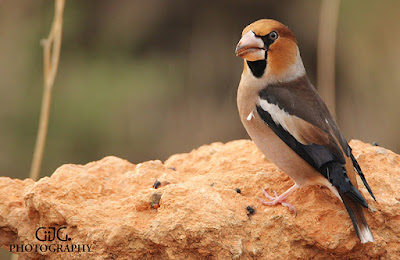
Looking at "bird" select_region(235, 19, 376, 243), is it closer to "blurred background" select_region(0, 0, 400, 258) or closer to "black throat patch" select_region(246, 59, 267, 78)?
"black throat patch" select_region(246, 59, 267, 78)

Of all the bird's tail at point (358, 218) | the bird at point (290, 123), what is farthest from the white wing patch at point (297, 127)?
the bird's tail at point (358, 218)

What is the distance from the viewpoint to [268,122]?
13.8 feet

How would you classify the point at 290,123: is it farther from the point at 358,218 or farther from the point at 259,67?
the point at 358,218

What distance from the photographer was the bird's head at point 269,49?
434cm

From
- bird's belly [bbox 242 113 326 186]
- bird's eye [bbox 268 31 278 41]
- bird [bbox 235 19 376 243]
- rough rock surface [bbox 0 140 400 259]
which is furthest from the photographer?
bird's eye [bbox 268 31 278 41]

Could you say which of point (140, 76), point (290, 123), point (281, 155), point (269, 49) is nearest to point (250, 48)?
point (269, 49)

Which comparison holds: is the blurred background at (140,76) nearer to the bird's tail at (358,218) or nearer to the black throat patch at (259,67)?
the black throat patch at (259,67)

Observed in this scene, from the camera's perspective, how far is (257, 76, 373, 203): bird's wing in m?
3.94

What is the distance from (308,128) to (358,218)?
0.70 meters

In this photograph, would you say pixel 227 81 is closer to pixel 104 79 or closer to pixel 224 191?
pixel 104 79

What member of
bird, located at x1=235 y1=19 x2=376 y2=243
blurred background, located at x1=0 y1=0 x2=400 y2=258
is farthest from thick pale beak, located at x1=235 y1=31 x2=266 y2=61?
blurred background, located at x1=0 y1=0 x2=400 y2=258

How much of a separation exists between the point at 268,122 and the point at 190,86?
4127mm

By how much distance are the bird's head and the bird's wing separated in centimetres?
13

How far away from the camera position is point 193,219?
3.68m
